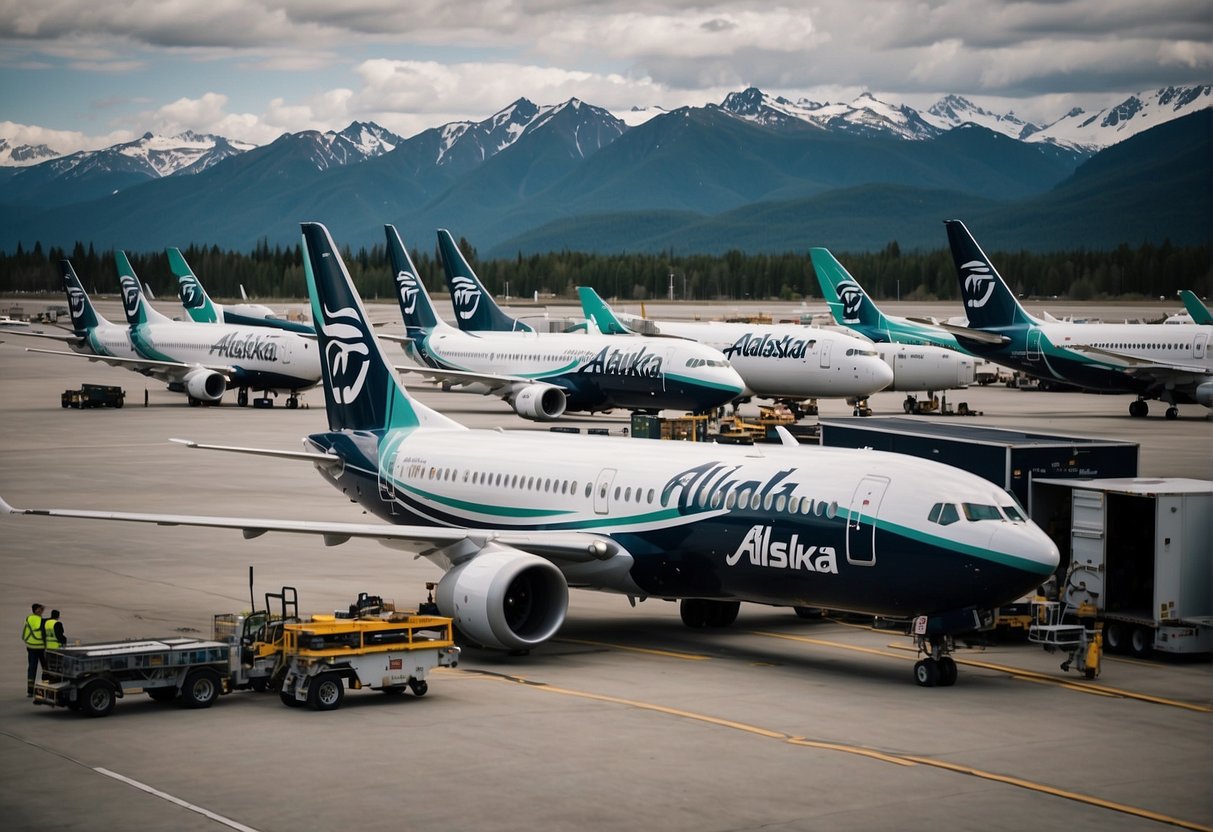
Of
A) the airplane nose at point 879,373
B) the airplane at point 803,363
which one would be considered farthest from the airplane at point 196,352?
the airplane nose at point 879,373

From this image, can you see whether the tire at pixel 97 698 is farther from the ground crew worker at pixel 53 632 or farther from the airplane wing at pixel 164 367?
the airplane wing at pixel 164 367

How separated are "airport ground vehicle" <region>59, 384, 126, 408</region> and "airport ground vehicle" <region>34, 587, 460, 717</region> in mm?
62617

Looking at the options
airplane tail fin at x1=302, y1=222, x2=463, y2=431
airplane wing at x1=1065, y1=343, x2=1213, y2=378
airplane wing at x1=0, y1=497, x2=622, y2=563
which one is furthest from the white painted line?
airplane wing at x1=1065, y1=343, x2=1213, y2=378

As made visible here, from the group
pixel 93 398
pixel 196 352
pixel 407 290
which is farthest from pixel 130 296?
pixel 407 290

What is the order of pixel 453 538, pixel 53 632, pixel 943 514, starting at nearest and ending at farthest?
pixel 53 632
pixel 943 514
pixel 453 538

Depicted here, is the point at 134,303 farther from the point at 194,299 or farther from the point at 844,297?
the point at 844,297

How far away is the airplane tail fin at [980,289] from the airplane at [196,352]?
32887 millimetres

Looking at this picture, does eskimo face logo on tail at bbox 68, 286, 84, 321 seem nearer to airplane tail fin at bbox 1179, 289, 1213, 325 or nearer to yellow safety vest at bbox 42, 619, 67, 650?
airplane tail fin at bbox 1179, 289, 1213, 325

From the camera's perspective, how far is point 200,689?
77.5ft

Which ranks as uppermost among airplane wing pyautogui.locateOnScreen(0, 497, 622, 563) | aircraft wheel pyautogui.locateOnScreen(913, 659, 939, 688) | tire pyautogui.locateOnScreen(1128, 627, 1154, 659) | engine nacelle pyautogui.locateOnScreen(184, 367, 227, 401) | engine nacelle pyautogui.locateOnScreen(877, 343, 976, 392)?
engine nacelle pyautogui.locateOnScreen(877, 343, 976, 392)

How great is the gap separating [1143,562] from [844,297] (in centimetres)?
7330

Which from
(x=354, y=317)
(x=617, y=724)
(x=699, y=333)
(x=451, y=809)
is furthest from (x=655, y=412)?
(x=451, y=809)

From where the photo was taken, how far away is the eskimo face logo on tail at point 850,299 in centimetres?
10088

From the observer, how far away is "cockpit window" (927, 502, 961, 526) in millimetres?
24719
